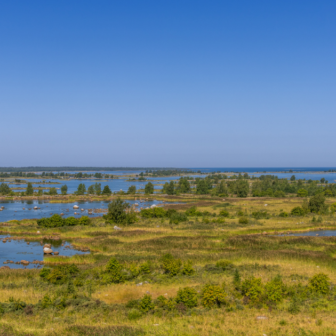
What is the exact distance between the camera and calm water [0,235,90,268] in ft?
109

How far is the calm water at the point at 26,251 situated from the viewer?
33125 millimetres

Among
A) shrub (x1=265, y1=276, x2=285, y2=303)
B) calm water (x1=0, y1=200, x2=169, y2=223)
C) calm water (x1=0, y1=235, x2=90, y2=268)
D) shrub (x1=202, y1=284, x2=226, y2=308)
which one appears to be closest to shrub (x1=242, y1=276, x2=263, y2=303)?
shrub (x1=265, y1=276, x2=285, y2=303)

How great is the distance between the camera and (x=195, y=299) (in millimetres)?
16375

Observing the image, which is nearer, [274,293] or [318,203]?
[274,293]

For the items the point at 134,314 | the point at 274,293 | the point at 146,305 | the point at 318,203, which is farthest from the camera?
the point at 318,203

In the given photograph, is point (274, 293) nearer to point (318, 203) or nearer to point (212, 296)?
point (212, 296)

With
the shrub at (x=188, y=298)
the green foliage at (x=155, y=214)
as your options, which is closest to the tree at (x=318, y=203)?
the green foliage at (x=155, y=214)

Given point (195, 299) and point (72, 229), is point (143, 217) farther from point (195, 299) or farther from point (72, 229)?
point (195, 299)

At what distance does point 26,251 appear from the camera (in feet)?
120

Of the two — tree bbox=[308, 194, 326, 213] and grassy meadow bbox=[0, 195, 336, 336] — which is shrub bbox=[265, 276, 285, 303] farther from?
tree bbox=[308, 194, 326, 213]

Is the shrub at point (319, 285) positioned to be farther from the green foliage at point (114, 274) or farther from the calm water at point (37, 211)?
the calm water at point (37, 211)

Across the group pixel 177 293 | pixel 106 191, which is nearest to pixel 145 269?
→ pixel 177 293

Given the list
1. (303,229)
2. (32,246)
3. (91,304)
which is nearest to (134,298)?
(91,304)

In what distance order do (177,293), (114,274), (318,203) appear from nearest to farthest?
(177,293) < (114,274) < (318,203)
